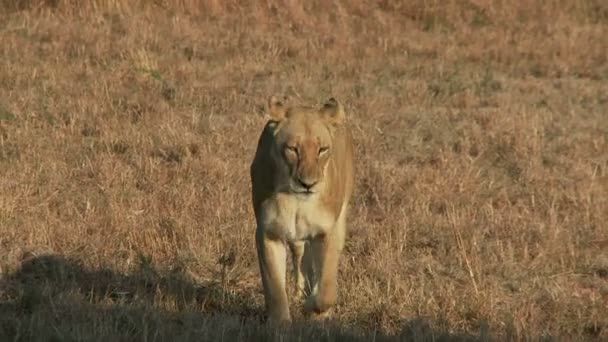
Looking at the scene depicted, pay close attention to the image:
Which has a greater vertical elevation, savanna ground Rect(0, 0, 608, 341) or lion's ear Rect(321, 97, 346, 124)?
lion's ear Rect(321, 97, 346, 124)

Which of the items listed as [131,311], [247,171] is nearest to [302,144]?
[131,311]

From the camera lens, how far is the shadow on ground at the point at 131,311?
4734 millimetres

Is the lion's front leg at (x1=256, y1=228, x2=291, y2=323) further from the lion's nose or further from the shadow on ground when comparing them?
the lion's nose

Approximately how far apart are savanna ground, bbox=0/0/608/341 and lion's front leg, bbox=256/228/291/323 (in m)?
0.15

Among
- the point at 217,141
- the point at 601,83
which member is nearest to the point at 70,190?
the point at 217,141

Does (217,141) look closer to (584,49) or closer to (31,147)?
(31,147)

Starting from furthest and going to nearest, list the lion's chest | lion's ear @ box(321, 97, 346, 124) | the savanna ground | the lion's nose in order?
the savanna ground, lion's ear @ box(321, 97, 346, 124), the lion's chest, the lion's nose

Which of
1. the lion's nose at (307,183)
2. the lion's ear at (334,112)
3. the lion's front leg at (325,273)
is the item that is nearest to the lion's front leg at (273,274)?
the lion's front leg at (325,273)

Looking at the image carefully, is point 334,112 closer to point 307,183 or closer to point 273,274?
point 307,183

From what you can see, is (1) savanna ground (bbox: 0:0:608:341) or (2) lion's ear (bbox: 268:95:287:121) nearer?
(2) lion's ear (bbox: 268:95:287:121)

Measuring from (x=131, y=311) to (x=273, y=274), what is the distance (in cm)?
70

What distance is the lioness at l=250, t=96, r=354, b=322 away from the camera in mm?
4863

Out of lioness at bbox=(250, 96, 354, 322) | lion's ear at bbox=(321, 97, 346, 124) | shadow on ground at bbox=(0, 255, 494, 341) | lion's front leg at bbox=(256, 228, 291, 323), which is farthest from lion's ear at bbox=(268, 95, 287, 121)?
shadow on ground at bbox=(0, 255, 494, 341)

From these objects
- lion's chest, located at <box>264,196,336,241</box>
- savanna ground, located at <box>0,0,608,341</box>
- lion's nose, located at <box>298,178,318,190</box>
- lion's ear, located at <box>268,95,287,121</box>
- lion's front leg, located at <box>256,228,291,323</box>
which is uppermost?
lion's ear, located at <box>268,95,287,121</box>
